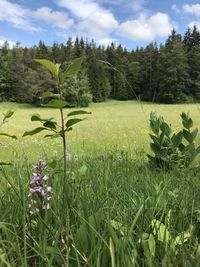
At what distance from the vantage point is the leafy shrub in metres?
4.09

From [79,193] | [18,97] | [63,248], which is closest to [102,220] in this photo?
[63,248]

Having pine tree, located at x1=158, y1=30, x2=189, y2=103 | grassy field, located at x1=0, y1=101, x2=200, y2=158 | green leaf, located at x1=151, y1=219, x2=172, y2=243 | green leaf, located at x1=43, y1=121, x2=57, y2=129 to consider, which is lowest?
grassy field, located at x1=0, y1=101, x2=200, y2=158

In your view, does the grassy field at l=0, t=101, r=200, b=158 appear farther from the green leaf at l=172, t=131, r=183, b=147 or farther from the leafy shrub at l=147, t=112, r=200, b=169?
the green leaf at l=172, t=131, r=183, b=147

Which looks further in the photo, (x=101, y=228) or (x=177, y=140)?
(x=177, y=140)

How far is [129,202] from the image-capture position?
7.34ft

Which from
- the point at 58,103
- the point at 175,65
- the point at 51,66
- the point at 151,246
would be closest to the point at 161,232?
the point at 151,246

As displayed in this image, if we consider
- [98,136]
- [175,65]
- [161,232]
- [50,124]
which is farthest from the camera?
[175,65]

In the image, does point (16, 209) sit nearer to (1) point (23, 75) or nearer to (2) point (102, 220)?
(2) point (102, 220)

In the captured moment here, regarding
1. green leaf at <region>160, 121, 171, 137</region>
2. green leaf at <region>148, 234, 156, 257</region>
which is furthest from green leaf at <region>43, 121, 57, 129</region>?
green leaf at <region>160, 121, 171, 137</region>

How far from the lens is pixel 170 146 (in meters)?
4.21

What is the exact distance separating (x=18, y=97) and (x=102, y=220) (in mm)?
69791

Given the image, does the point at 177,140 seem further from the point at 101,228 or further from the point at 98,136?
the point at 98,136

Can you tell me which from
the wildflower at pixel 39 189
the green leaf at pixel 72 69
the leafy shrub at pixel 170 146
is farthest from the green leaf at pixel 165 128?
the green leaf at pixel 72 69

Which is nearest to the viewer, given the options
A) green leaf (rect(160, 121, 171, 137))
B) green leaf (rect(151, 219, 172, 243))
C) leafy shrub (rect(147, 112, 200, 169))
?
green leaf (rect(151, 219, 172, 243))
